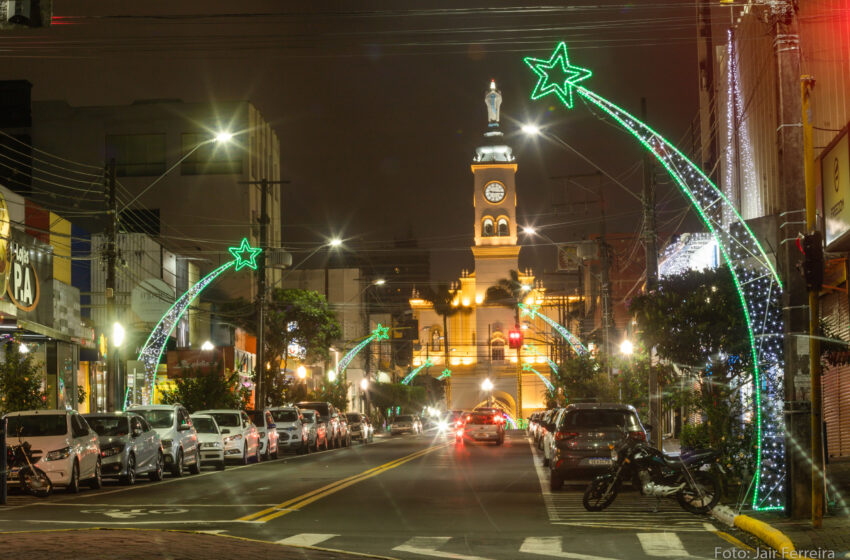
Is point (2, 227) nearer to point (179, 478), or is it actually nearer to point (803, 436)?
point (179, 478)

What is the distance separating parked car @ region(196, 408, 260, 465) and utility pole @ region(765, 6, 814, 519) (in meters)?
22.7

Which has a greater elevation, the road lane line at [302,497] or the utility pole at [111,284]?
the utility pole at [111,284]

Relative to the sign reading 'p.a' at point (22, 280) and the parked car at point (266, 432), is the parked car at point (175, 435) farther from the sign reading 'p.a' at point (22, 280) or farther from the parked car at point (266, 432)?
the parked car at point (266, 432)

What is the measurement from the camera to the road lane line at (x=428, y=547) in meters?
12.5

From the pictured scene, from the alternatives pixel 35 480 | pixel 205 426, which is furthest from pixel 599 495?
pixel 205 426

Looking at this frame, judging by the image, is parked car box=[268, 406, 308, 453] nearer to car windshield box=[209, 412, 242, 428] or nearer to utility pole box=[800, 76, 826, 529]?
car windshield box=[209, 412, 242, 428]

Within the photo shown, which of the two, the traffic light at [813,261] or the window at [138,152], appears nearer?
the traffic light at [813,261]

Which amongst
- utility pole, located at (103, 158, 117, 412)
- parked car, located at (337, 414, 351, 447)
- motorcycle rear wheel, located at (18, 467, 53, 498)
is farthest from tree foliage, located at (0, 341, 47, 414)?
parked car, located at (337, 414, 351, 447)

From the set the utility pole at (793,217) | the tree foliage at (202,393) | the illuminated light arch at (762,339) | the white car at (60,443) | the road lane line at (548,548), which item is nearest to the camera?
the road lane line at (548,548)

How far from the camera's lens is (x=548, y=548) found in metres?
13.2

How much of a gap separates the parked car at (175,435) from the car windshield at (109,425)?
226 centimetres

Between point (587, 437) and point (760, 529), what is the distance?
920cm

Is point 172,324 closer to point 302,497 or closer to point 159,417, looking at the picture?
point 159,417

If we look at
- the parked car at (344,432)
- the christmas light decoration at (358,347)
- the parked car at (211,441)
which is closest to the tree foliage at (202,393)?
the parked car at (344,432)
